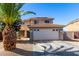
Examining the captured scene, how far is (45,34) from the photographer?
49.3 ft

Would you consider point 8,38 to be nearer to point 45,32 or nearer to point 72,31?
point 45,32

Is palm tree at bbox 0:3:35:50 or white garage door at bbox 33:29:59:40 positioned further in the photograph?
white garage door at bbox 33:29:59:40

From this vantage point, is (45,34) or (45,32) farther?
(45,32)

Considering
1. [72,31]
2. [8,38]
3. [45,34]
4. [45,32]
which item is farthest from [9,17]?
[72,31]

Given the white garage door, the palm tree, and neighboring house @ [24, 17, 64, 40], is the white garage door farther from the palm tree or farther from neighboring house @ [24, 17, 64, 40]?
the palm tree

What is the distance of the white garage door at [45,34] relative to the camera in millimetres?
14637

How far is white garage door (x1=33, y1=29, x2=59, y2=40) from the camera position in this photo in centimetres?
1464

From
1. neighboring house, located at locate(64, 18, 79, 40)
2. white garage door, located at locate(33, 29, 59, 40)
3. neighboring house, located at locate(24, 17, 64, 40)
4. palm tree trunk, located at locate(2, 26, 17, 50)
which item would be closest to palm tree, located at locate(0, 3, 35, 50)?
palm tree trunk, located at locate(2, 26, 17, 50)

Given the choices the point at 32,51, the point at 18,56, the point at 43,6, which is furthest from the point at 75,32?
the point at 18,56

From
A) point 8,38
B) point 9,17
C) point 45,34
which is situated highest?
point 9,17

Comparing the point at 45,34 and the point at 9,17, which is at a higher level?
the point at 9,17

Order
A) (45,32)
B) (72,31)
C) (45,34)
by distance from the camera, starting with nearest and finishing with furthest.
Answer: (45,34), (45,32), (72,31)

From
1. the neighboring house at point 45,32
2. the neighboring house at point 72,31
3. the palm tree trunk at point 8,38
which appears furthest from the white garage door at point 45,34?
the palm tree trunk at point 8,38

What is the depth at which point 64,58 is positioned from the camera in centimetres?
933
